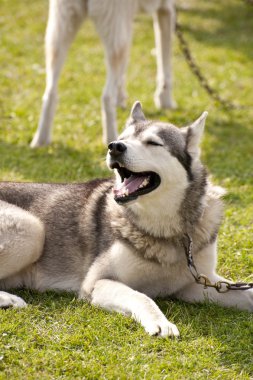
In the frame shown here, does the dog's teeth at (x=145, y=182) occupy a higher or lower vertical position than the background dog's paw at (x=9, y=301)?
higher

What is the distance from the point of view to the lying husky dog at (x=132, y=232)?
4.26 meters

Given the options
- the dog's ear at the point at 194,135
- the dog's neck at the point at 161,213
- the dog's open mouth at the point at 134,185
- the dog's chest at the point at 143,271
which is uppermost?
the dog's ear at the point at 194,135

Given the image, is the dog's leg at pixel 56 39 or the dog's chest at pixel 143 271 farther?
the dog's leg at pixel 56 39

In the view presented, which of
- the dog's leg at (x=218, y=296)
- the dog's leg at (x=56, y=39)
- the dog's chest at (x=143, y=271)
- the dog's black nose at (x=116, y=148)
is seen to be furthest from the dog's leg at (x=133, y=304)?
the dog's leg at (x=56, y=39)

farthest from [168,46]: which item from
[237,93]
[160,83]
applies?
[237,93]

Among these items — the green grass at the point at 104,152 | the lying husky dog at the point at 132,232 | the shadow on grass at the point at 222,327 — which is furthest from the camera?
the lying husky dog at the point at 132,232

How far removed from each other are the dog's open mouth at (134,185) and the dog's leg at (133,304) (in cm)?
59

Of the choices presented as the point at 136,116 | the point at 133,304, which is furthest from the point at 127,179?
the point at 133,304

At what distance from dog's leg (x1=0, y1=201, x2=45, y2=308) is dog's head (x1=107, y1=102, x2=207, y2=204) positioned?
710mm

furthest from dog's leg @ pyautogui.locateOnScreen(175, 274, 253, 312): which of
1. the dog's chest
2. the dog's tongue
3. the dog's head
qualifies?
the dog's tongue

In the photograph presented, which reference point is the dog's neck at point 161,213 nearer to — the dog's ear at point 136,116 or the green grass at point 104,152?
the green grass at point 104,152

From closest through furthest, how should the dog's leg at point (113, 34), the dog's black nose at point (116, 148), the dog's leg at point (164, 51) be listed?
the dog's black nose at point (116, 148) → the dog's leg at point (113, 34) → the dog's leg at point (164, 51)

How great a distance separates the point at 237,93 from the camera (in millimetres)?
10695

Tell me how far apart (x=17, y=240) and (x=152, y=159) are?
1138 millimetres
